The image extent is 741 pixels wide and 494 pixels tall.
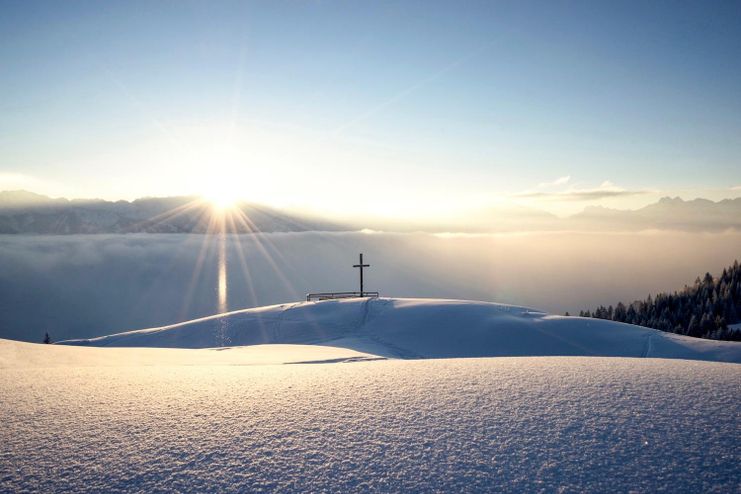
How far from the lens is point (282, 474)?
2.46 m

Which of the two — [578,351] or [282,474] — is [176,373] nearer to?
[282,474]

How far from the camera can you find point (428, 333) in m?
19.3

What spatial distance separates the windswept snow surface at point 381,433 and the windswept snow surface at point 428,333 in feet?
39.8

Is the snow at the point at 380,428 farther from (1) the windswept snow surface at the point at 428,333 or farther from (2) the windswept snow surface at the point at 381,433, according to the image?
(1) the windswept snow surface at the point at 428,333

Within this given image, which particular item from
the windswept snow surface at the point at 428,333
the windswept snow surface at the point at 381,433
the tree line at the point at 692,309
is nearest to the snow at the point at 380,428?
the windswept snow surface at the point at 381,433

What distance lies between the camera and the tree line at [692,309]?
230 ft

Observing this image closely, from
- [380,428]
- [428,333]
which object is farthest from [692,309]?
[380,428]

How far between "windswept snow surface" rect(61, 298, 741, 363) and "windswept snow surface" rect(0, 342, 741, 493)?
478 inches

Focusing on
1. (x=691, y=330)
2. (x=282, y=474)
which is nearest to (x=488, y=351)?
(x=282, y=474)

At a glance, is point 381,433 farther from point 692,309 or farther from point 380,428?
point 692,309

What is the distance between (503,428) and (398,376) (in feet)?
5.55

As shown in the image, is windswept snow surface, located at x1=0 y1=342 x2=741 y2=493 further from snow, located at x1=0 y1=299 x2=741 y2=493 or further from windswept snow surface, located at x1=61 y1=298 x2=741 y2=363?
windswept snow surface, located at x1=61 y1=298 x2=741 y2=363

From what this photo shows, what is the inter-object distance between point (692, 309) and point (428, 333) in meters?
84.6

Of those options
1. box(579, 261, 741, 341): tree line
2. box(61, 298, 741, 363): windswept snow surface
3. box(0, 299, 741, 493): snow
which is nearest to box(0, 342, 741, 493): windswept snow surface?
box(0, 299, 741, 493): snow
